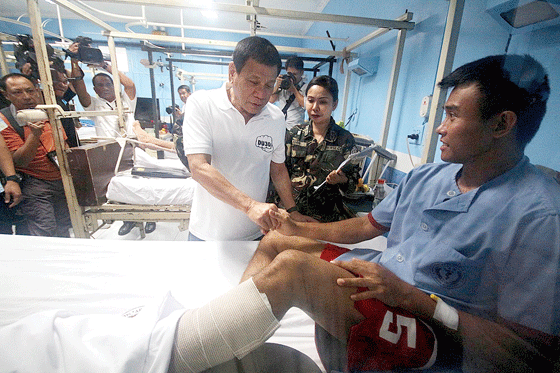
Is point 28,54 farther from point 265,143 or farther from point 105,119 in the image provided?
point 265,143

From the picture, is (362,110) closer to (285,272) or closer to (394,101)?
(394,101)

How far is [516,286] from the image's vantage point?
1.53 ft

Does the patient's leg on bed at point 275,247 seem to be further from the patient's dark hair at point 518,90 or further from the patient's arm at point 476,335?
the patient's dark hair at point 518,90

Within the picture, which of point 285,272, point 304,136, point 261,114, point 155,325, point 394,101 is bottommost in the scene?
point 155,325

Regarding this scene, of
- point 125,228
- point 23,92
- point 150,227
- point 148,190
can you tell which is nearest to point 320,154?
point 148,190

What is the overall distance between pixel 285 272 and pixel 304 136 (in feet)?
4.19

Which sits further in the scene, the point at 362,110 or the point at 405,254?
the point at 362,110

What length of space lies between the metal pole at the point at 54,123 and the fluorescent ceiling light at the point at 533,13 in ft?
7.65

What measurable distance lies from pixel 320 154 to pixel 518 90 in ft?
4.42

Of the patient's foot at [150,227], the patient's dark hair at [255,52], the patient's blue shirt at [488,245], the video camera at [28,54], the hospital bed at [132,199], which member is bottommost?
the patient's foot at [150,227]

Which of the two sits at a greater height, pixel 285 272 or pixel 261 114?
pixel 261 114

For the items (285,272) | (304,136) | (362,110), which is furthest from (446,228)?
(362,110)

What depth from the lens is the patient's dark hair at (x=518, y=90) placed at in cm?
44

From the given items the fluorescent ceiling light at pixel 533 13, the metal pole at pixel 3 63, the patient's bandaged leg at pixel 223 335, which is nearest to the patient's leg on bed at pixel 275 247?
→ the patient's bandaged leg at pixel 223 335
